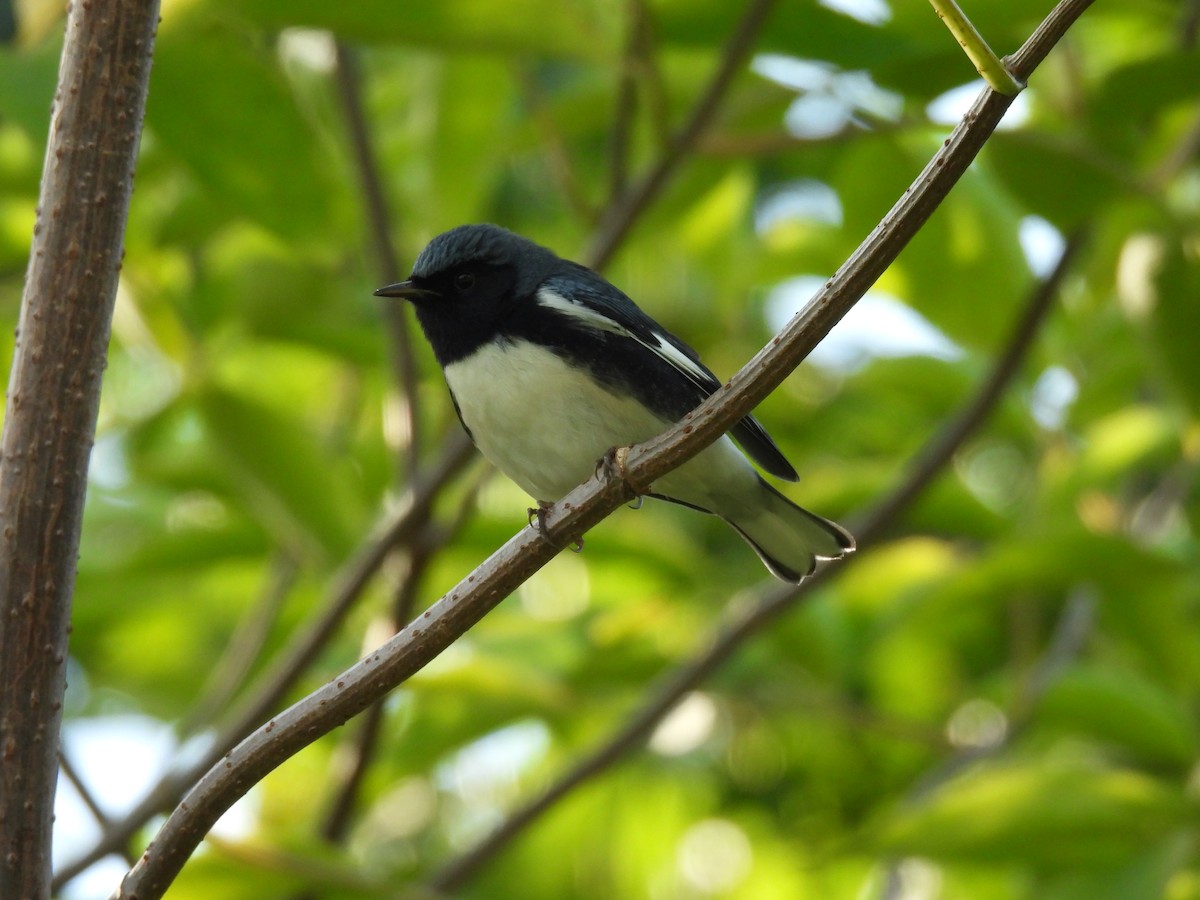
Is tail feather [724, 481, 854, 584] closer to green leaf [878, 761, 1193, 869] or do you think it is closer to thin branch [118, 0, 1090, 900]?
green leaf [878, 761, 1193, 869]

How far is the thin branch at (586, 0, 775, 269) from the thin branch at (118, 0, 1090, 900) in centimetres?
123

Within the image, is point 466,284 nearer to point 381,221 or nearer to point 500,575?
point 381,221

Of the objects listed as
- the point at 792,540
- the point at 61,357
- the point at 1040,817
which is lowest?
the point at 1040,817

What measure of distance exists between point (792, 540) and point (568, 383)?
69cm

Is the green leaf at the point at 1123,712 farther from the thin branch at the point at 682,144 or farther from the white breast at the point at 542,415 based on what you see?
the thin branch at the point at 682,144

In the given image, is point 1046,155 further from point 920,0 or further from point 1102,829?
point 1102,829

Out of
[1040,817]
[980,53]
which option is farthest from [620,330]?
[980,53]

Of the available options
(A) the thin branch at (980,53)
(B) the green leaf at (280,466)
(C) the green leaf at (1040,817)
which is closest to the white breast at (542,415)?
(B) the green leaf at (280,466)

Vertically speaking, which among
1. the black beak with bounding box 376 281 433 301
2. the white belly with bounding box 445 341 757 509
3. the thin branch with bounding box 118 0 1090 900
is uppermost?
the black beak with bounding box 376 281 433 301

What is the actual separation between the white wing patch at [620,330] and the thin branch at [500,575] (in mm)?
1391

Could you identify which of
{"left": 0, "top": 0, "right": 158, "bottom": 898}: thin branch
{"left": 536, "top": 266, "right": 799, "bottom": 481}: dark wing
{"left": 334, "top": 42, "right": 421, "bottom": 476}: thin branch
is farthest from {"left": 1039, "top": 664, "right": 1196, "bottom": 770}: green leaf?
{"left": 0, "top": 0, "right": 158, "bottom": 898}: thin branch

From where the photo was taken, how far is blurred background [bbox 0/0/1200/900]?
292 centimetres

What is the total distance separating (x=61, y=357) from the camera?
70.6 inches

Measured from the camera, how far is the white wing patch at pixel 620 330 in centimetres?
317
